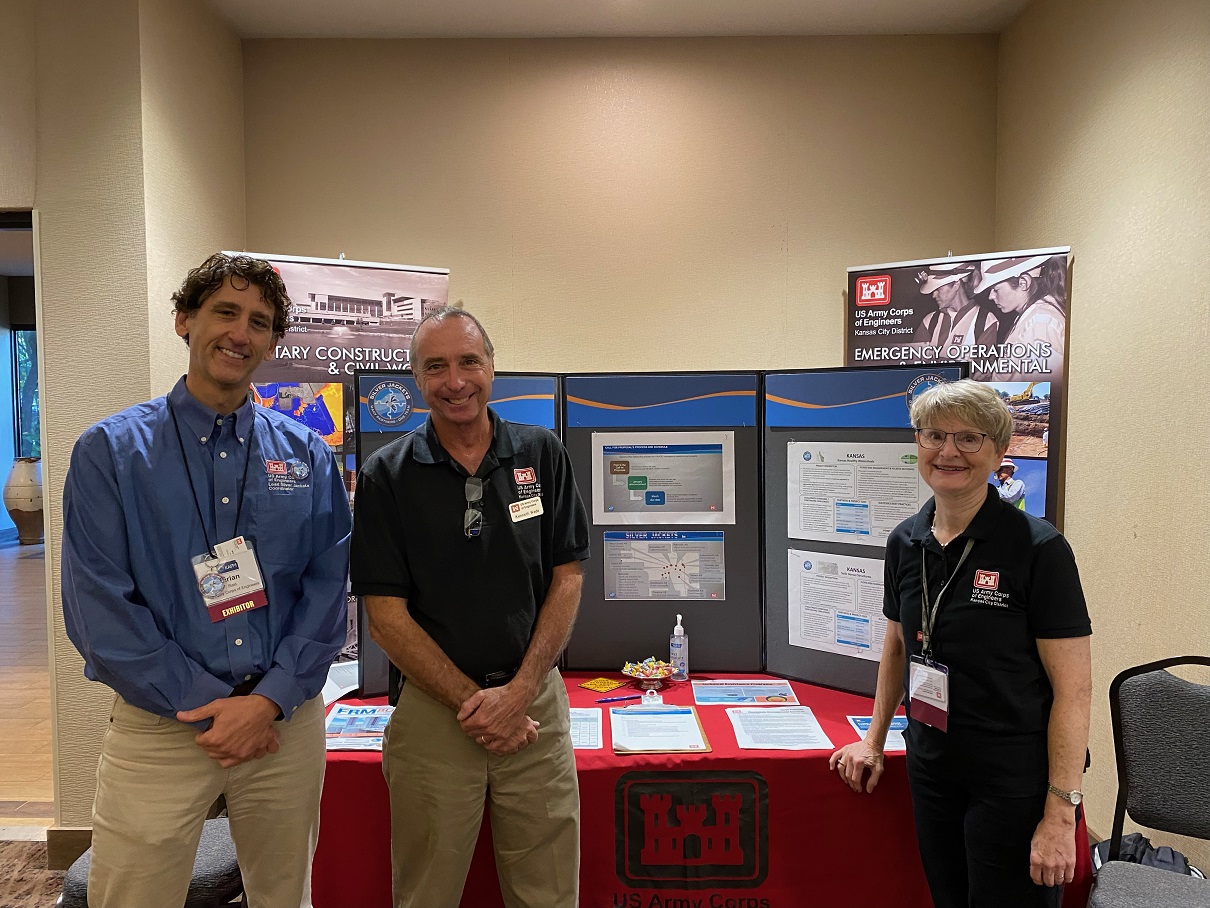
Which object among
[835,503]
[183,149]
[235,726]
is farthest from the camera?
[183,149]

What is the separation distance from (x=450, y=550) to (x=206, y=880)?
3.21ft

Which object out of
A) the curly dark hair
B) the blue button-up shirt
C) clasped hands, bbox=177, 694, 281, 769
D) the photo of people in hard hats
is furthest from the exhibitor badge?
the photo of people in hard hats

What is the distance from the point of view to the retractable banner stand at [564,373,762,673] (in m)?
2.60

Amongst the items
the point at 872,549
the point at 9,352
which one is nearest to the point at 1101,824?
the point at 872,549

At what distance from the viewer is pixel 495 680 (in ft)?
5.57

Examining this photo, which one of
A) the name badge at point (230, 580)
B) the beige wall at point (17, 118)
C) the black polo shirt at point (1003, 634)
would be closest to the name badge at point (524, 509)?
the name badge at point (230, 580)

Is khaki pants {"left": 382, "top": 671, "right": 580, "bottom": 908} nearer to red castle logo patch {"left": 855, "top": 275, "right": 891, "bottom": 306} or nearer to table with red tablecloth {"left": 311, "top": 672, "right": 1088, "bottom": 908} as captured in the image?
table with red tablecloth {"left": 311, "top": 672, "right": 1088, "bottom": 908}

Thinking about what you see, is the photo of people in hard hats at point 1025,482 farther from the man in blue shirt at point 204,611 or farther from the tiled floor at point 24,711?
the tiled floor at point 24,711

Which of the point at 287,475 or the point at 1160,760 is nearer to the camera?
the point at 287,475

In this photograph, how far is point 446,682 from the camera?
5.38ft

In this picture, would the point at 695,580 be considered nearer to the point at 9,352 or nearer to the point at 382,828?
the point at 382,828

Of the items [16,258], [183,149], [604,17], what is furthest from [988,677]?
[16,258]

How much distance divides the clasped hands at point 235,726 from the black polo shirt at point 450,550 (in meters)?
0.29

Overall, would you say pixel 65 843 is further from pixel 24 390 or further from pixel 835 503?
pixel 24 390
